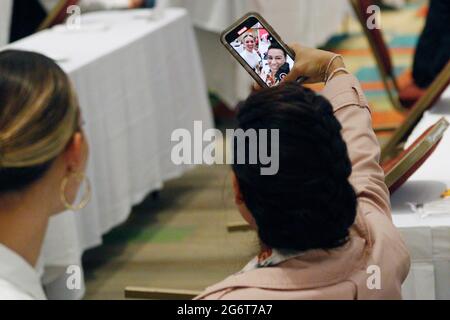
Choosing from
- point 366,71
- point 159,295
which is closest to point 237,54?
point 159,295

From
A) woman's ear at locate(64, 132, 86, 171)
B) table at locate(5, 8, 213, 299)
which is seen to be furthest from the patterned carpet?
woman's ear at locate(64, 132, 86, 171)

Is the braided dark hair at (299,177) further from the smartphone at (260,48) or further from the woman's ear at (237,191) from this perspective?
the smartphone at (260,48)

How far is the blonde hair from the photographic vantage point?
4.00 ft

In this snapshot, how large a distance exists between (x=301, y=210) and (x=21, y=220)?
0.33m

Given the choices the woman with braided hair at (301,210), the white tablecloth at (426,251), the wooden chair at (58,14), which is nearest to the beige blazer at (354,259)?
the woman with braided hair at (301,210)

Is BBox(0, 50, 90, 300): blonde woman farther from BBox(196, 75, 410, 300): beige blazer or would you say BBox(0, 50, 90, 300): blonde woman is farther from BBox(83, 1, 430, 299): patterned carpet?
BBox(83, 1, 430, 299): patterned carpet

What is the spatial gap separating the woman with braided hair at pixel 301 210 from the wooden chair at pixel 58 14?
305 cm

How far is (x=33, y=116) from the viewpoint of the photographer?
1.22 m

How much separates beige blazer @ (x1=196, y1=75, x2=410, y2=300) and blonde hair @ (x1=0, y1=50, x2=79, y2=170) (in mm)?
275

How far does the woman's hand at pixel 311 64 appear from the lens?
5.53ft

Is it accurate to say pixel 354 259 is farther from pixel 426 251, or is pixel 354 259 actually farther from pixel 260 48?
pixel 426 251
